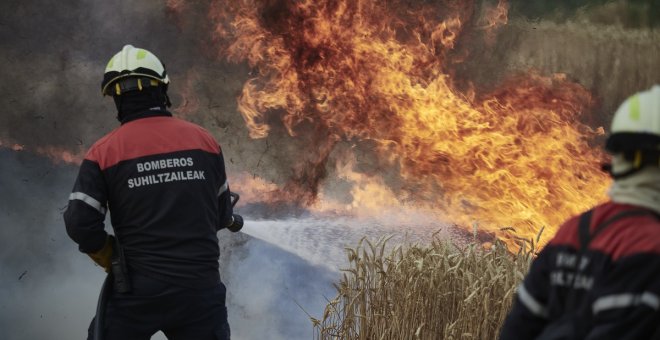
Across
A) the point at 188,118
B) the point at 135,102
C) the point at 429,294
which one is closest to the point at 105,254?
the point at 135,102

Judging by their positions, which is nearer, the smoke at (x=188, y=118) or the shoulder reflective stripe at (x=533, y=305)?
the shoulder reflective stripe at (x=533, y=305)

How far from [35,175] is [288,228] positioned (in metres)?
2.24

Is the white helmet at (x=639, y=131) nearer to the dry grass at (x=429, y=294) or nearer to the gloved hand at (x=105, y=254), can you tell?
the dry grass at (x=429, y=294)

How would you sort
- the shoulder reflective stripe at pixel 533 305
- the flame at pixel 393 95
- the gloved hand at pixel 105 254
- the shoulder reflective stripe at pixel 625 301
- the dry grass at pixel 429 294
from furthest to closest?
the flame at pixel 393 95
the dry grass at pixel 429 294
the gloved hand at pixel 105 254
the shoulder reflective stripe at pixel 533 305
the shoulder reflective stripe at pixel 625 301

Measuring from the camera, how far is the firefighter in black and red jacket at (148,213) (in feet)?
13.1

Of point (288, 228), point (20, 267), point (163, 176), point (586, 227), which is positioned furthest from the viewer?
point (288, 228)

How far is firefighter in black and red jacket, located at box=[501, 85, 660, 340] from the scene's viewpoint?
204 centimetres

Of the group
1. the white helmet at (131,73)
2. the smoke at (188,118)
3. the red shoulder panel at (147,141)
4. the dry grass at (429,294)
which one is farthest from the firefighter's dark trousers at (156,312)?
the smoke at (188,118)

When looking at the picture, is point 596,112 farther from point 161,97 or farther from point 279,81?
point 161,97

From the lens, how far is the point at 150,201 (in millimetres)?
4016

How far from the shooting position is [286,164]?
328 inches

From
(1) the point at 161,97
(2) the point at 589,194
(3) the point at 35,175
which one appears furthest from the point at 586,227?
(3) the point at 35,175

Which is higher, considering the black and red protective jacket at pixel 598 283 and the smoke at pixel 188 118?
the smoke at pixel 188 118

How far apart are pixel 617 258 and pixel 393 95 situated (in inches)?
243
